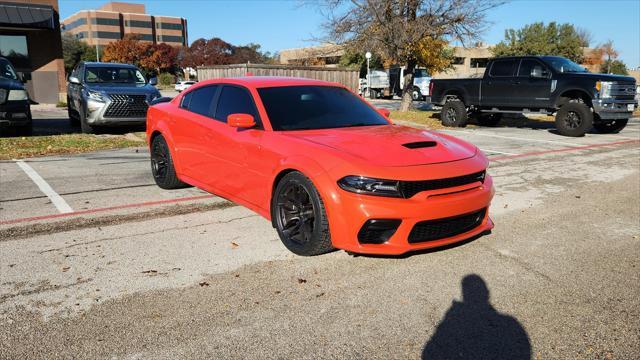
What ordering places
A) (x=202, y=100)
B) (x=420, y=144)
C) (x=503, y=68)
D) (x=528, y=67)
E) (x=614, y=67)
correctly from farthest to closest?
(x=614, y=67), (x=503, y=68), (x=528, y=67), (x=202, y=100), (x=420, y=144)

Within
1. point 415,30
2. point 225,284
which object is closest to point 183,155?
point 225,284

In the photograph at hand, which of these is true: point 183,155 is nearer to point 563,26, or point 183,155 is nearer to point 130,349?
point 130,349

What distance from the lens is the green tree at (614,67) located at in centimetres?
5878

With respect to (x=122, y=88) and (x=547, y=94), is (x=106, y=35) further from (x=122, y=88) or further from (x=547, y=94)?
(x=547, y=94)

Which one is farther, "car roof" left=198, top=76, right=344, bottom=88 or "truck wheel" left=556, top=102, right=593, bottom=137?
"truck wheel" left=556, top=102, right=593, bottom=137

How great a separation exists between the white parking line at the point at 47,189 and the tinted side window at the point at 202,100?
1797 mm

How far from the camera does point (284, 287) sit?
11.1 feet

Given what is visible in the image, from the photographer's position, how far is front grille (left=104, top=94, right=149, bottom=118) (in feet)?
37.1

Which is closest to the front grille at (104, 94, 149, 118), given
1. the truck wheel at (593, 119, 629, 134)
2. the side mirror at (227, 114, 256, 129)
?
the side mirror at (227, 114, 256, 129)

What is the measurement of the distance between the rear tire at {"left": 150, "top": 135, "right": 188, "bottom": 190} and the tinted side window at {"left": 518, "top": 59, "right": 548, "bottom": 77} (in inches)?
452

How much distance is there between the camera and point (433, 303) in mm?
3191

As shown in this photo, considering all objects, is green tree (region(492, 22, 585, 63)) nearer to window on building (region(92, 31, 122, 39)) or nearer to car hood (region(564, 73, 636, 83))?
car hood (region(564, 73, 636, 83))

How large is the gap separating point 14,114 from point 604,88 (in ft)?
46.7

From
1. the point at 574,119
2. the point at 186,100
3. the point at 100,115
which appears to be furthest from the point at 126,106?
the point at 574,119
